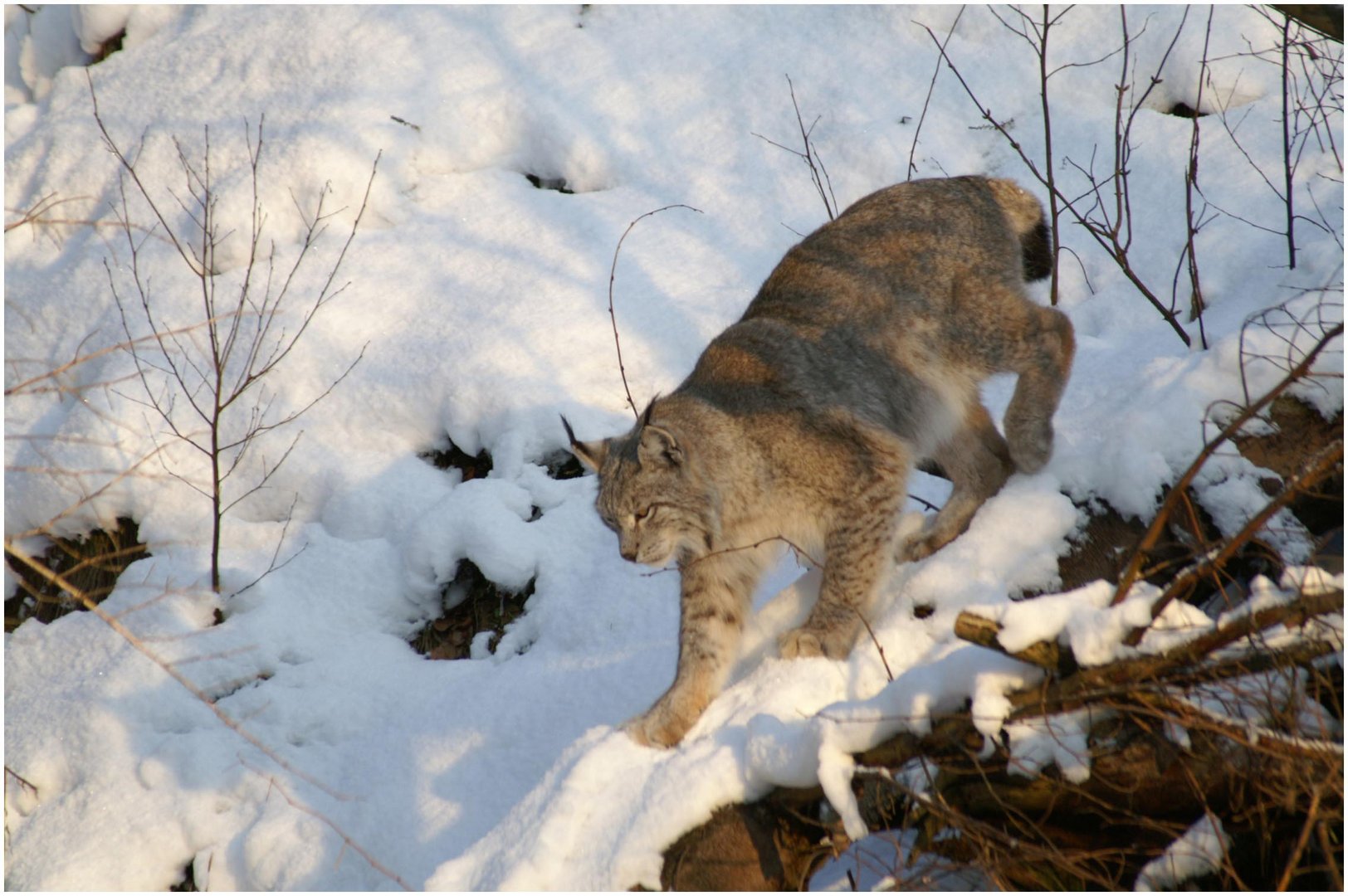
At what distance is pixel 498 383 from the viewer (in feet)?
16.4

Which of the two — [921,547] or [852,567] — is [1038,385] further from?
[852,567]

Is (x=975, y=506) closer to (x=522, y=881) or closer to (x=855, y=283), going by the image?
(x=855, y=283)

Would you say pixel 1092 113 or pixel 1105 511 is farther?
pixel 1092 113

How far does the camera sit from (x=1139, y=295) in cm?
500

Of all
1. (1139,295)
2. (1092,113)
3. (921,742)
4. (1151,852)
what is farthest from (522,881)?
(1092,113)

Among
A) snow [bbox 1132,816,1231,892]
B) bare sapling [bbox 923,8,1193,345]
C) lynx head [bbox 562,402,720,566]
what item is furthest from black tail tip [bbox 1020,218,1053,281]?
snow [bbox 1132,816,1231,892]

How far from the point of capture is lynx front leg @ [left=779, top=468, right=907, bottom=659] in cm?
310

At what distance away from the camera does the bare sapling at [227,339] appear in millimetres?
4930

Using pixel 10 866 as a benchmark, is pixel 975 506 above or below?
above

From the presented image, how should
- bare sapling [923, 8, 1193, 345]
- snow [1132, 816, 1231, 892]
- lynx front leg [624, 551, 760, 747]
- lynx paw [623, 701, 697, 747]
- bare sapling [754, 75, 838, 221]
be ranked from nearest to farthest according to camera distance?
snow [1132, 816, 1231, 892] → lynx paw [623, 701, 697, 747] → lynx front leg [624, 551, 760, 747] → bare sapling [923, 8, 1193, 345] → bare sapling [754, 75, 838, 221]

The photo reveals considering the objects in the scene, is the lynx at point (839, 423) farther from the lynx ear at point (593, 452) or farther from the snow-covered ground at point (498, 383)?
the snow-covered ground at point (498, 383)

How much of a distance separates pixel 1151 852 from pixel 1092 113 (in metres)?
4.91

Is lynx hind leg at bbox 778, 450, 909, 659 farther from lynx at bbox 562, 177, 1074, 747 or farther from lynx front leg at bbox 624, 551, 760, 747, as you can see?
lynx front leg at bbox 624, 551, 760, 747

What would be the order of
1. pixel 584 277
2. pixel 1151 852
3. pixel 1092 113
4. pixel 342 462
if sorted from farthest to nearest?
pixel 1092 113 < pixel 584 277 < pixel 342 462 < pixel 1151 852
